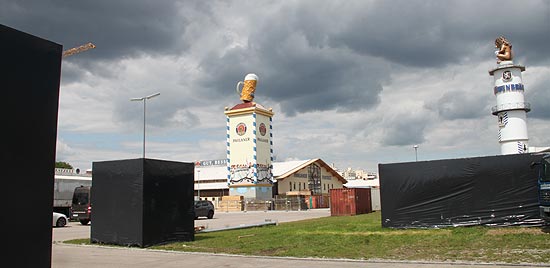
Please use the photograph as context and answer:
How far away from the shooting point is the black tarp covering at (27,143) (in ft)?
11.4

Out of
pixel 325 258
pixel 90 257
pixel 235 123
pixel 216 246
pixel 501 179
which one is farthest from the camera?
pixel 235 123

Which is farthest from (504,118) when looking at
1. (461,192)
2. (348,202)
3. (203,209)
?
(461,192)

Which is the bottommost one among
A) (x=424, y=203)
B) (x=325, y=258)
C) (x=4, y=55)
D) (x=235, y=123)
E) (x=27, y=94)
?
(x=325, y=258)

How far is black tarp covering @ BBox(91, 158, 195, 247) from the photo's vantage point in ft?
49.6

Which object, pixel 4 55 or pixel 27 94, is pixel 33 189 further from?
pixel 4 55

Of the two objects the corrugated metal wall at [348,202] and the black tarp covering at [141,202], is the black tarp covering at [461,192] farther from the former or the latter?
the corrugated metal wall at [348,202]

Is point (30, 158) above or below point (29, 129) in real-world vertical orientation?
below

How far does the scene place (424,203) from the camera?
1830 centimetres

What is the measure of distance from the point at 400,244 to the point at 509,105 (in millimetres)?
40990

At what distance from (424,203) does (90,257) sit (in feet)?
40.1

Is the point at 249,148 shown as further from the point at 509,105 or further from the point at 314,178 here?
the point at 509,105

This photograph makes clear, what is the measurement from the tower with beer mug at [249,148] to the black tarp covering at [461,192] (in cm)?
3608

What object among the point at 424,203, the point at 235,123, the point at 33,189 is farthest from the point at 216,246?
the point at 235,123

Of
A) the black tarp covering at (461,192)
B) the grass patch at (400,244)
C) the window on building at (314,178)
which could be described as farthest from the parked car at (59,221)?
the window on building at (314,178)
